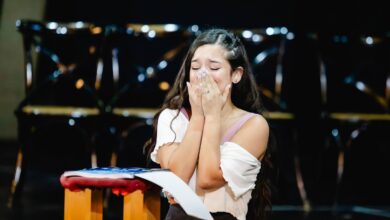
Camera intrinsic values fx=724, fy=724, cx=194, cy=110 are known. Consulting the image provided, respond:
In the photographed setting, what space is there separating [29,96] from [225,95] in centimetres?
233

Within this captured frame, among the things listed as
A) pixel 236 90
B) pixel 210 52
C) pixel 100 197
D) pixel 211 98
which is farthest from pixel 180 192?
pixel 236 90

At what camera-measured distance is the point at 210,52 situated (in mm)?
2439

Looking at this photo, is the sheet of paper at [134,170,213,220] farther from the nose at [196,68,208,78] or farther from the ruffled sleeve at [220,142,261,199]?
the nose at [196,68,208,78]

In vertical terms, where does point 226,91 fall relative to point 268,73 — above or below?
above

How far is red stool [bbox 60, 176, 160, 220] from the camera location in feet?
6.64

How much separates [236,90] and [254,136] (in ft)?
1.03

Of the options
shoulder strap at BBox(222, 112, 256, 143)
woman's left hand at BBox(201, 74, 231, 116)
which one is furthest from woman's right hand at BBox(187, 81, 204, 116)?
shoulder strap at BBox(222, 112, 256, 143)

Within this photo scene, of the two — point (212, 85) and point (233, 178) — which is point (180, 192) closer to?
point (233, 178)

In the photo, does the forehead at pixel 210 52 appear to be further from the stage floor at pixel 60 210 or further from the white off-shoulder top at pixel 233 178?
the stage floor at pixel 60 210

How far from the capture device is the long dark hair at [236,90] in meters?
2.49

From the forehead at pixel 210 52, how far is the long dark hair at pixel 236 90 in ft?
0.05

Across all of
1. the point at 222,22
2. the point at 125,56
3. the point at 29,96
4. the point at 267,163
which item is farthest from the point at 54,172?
the point at 267,163

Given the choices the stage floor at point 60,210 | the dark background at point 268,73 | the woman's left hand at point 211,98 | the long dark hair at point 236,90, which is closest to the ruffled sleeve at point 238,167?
the woman's left hand at point 211,98

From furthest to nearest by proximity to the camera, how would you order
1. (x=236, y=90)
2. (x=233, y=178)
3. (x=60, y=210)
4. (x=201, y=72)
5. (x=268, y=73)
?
1. (x=268, y=73)
2. (x=60, y=210)
3. (x=236, y=90)
4. (x=201, y=72)
5. (x=233, y=178)
